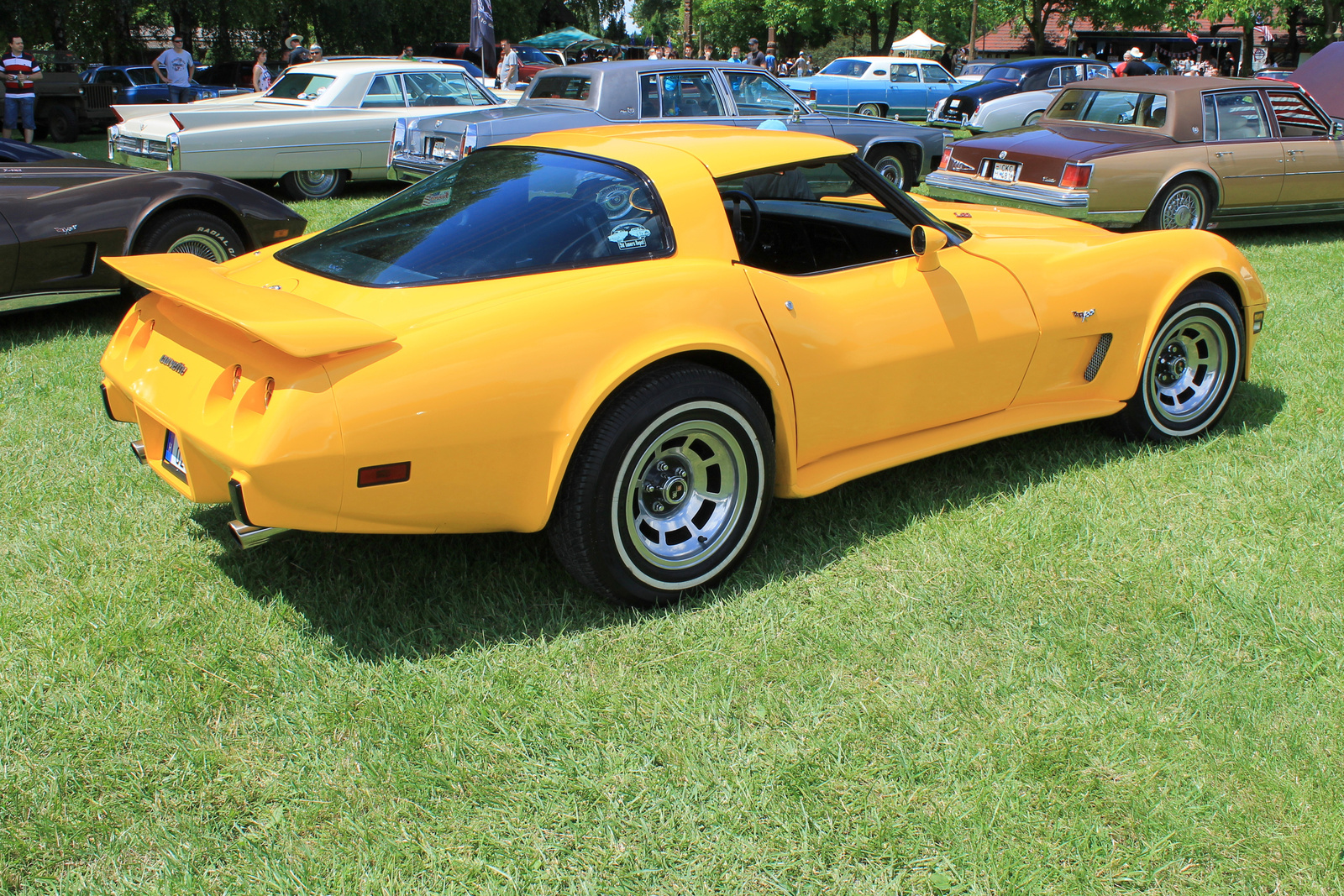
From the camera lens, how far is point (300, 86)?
11094 mm

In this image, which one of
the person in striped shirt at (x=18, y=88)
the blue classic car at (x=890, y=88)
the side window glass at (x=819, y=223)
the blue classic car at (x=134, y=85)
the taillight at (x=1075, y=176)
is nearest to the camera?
the side window glass at (x=819, y=223)

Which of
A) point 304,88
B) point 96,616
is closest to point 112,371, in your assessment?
point 96,616

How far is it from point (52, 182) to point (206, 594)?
391 centimetres

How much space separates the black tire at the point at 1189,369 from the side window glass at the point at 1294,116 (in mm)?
5704

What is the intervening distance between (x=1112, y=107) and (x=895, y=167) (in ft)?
8.38

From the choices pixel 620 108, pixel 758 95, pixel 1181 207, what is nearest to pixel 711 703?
pixel 1181 207

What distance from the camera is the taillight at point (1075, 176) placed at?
7.72 meters

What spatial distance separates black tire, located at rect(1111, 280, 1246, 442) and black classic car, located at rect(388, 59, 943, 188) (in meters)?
4.95

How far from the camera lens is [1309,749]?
2.45 m

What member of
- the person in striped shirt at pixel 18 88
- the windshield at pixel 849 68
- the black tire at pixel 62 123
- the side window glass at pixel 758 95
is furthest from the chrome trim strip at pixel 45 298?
the windshield at pixel 849 68

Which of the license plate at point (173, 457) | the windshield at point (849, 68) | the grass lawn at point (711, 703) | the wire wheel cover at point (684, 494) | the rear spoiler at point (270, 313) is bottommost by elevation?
the grass lawn at point (711, 703)

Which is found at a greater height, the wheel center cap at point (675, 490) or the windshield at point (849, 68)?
the windshield at point (849, 68)

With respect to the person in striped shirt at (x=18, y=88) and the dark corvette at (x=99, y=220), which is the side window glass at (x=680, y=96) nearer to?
the dark corvette at (x=99, y=220)

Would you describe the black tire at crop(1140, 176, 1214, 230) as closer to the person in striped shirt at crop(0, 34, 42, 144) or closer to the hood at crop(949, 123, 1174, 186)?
the hood at crop(949, 123, 1174, 186)
